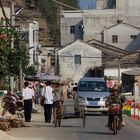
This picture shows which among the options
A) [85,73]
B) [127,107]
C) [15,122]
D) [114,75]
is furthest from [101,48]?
[15,122]

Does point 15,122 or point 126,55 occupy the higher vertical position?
point 126,55

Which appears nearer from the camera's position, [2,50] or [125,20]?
[2,50]

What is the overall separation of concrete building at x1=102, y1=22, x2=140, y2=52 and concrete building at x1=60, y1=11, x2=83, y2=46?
748 cm

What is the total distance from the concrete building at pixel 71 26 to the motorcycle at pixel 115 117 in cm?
8642

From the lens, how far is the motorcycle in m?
22.5

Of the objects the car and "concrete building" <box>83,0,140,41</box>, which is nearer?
the car

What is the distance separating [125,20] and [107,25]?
10.8ft

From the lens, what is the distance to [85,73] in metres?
94.1

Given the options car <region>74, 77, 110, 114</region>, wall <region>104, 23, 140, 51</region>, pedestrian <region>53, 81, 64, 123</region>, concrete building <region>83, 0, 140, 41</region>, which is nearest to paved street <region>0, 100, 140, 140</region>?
pedestrian <region>53, 81, 64, 123</region>

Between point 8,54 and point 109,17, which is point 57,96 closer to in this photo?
point 8,54

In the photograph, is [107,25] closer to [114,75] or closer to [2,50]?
[114,75]

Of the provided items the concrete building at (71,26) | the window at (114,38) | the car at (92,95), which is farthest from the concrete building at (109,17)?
the car at (92,95)

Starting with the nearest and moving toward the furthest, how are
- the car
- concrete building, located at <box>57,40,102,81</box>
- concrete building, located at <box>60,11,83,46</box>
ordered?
the car, concrete building, located at <box>57,40,102,81</box>, concrete building, located at <box>60,11,83,46</box>

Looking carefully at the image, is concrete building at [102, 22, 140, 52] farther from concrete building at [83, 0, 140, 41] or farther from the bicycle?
the bicycle
